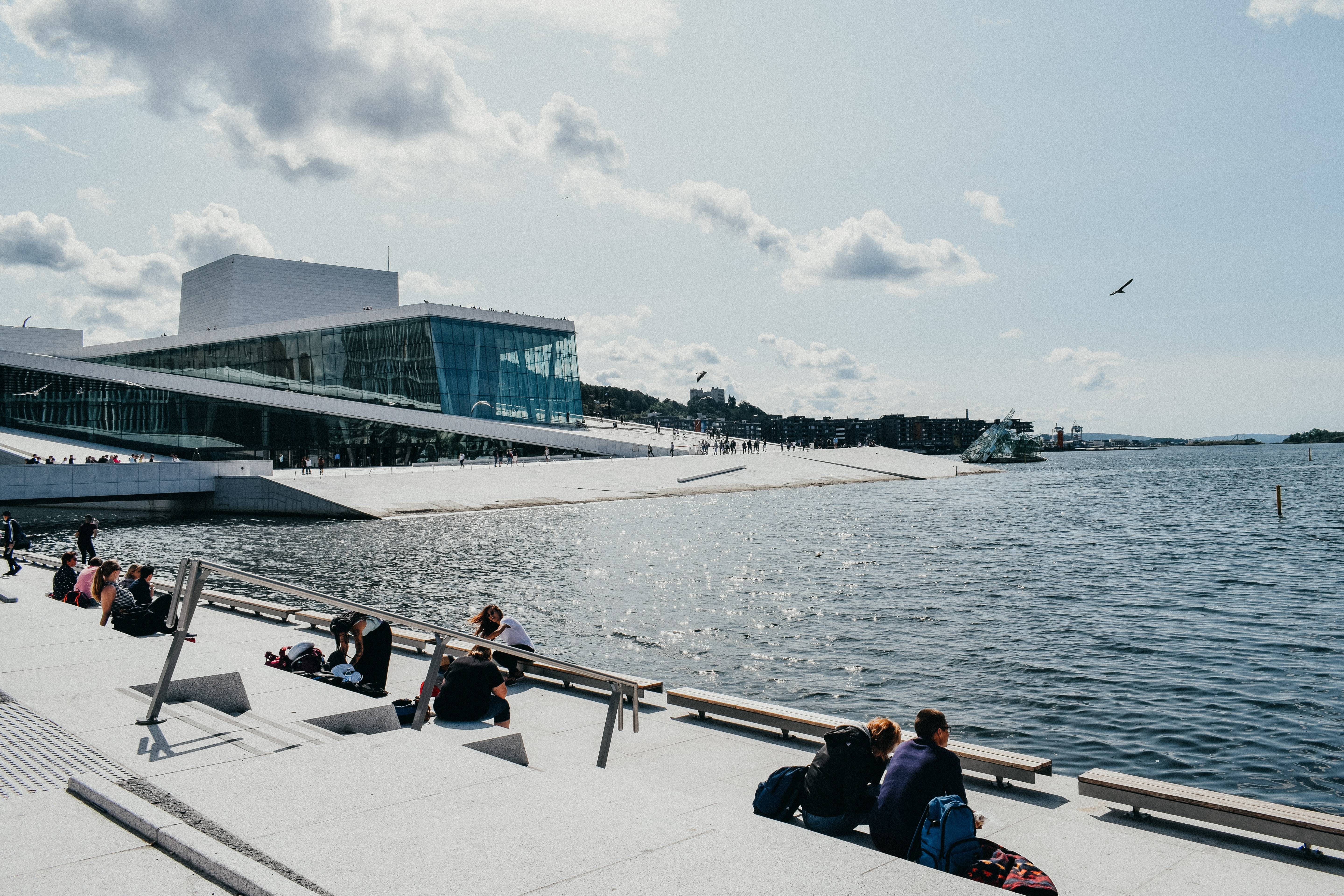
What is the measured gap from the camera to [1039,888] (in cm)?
481

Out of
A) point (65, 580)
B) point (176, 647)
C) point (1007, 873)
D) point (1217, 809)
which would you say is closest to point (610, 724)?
point (1007, 873)

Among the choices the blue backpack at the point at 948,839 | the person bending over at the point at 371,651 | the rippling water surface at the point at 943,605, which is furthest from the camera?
the rippling water surface at the point at 943,605

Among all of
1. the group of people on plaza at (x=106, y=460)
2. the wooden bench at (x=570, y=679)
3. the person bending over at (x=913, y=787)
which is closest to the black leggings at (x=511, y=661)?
the wooden bench at (x=570, y=679)

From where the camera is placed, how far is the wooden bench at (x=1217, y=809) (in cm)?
587

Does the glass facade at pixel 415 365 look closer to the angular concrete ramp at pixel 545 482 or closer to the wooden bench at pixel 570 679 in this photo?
the angular concrete ramp at pixel 545 482

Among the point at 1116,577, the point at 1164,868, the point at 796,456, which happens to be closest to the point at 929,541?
the point at 1116,577

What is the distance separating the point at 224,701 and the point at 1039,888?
653cm

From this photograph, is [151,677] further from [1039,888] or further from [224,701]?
[1039,888]

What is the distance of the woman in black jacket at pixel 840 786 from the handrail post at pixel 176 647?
179 inches

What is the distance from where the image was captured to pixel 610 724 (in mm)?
6926

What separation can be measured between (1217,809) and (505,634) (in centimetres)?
703

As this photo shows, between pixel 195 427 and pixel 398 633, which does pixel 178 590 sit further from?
pixel 195 427

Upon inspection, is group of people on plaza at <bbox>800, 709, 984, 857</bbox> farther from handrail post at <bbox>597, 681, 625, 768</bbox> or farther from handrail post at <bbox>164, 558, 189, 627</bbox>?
handrail post at <bbox>164, 558, 189, 627</bbox>

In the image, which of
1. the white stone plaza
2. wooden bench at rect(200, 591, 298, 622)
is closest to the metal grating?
the white stone plaza
